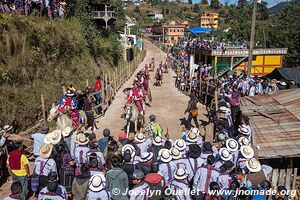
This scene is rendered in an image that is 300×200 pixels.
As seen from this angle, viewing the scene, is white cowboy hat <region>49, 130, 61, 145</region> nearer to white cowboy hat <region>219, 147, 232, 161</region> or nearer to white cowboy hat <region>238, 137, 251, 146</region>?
white cowboy hat <region>219, 147, 232, 161</region>

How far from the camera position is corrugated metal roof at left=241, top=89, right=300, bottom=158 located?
268 inches

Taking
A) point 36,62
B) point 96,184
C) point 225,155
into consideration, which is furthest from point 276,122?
point 36,62

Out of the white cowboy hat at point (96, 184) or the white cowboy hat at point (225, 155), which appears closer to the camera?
the white cowboy hat at point (96, 184)

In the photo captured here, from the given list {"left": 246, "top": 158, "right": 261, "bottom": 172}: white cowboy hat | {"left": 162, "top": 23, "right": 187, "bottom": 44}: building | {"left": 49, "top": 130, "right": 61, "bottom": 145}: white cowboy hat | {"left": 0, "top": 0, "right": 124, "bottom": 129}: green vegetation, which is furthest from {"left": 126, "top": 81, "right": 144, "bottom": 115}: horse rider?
{"left": 162, "top": 23, "right": 187, "bottom": 44}: building

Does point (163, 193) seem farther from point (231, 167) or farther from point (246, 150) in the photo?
point (246, 150)

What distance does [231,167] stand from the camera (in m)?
5.42

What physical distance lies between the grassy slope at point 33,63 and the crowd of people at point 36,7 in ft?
2.02

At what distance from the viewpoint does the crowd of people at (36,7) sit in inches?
559

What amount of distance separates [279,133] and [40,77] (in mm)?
11568

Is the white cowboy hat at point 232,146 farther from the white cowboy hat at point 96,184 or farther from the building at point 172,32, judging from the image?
the building at point 172,32

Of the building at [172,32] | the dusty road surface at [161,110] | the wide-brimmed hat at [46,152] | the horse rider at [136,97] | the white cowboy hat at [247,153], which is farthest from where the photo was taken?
the building at [172,32]

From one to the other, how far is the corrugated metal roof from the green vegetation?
9.09m

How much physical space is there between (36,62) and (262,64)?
18.9 m

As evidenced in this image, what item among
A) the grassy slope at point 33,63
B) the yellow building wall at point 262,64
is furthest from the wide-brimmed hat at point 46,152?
the yellow building wall at point 262,64
